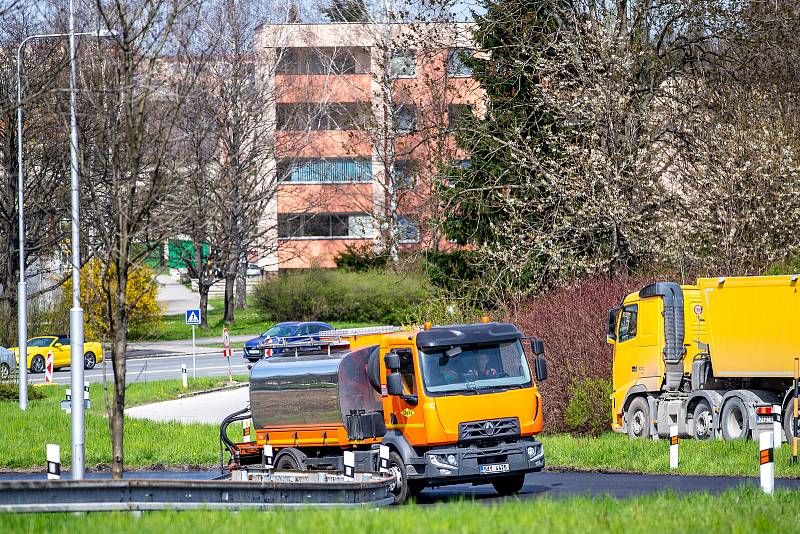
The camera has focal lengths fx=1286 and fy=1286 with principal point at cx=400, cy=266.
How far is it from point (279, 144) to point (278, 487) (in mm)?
49865

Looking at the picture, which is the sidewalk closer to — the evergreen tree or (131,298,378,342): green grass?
the evergreen tree

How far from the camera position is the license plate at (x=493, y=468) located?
1670cm

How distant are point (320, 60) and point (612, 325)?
134 ft

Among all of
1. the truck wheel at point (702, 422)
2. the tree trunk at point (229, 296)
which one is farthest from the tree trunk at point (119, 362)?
the tree trunk at point (229, 296)

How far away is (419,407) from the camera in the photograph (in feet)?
55.5

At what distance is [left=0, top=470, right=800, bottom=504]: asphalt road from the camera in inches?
667

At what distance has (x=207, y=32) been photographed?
2163 inches

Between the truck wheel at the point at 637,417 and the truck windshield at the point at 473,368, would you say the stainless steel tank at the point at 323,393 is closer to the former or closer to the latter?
the truck windshield at the point at 473,368

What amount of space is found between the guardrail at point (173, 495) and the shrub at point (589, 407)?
1392 cm

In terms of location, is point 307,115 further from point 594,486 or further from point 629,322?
point 594,486

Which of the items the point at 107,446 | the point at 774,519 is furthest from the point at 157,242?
the point at 107,446

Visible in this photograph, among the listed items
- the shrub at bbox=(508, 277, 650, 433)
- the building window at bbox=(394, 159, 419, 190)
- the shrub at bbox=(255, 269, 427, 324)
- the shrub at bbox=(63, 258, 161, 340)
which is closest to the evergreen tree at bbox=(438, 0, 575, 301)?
the shrub at bbox=(508, 277, 650, 433)

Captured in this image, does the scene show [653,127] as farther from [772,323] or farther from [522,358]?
[522,358]

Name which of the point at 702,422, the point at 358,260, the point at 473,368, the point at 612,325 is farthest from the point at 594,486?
the point at 358,260
